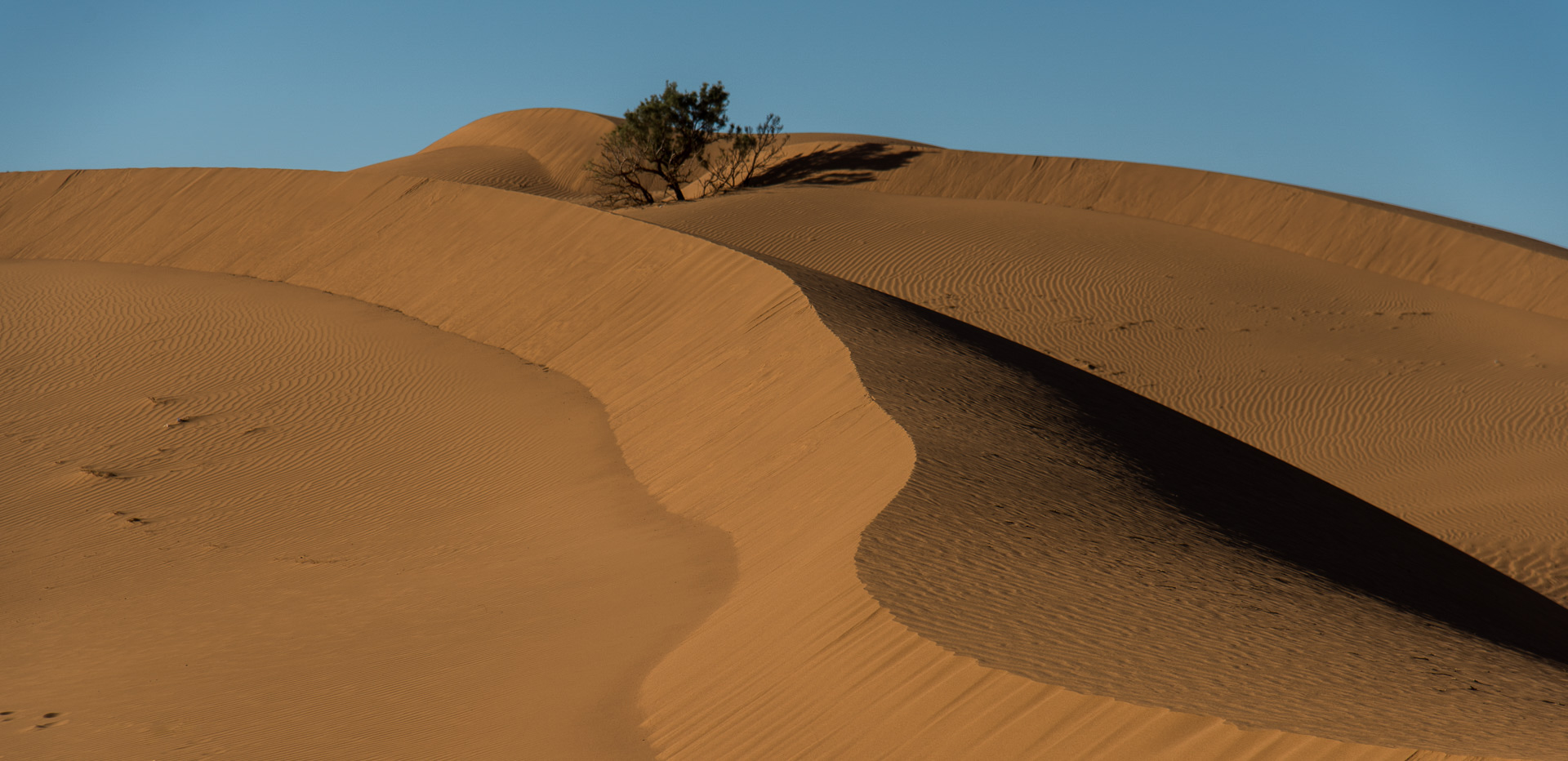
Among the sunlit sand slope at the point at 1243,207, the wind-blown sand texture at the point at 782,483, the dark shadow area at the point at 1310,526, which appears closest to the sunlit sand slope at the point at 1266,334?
the wind-blown sand texture at the point at 782,483

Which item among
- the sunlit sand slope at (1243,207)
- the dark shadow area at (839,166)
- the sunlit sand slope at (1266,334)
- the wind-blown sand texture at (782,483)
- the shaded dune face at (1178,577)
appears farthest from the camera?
the dark shadow area at (839,166)

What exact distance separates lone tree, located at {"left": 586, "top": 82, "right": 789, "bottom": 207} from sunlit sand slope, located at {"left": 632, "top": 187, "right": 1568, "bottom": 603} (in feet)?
23.2

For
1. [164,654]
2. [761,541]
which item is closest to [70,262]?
[164,654]

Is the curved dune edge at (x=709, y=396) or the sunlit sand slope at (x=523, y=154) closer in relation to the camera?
the curved dune edge at (x=709, y=396)

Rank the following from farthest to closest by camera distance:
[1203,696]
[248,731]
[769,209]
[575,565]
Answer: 1. [769,209]
2. [575,565]
3. [248,731]
4. [1203,696]

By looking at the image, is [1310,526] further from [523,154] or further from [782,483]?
[523,154]

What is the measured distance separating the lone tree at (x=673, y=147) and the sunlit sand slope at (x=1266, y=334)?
7.07 metres

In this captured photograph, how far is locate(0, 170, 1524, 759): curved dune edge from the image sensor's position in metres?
4.87

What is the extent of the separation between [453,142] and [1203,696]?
172ft

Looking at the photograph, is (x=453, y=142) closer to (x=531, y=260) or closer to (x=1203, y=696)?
(x=531, y=260)

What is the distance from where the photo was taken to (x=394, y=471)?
42.5 ft

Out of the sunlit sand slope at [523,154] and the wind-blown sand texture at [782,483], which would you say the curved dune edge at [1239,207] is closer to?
the wind-blown sand texture at [782,483]

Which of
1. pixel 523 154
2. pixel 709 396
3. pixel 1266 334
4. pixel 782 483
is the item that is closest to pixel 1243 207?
pixel 1266 334

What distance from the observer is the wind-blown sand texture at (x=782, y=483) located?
550cm
